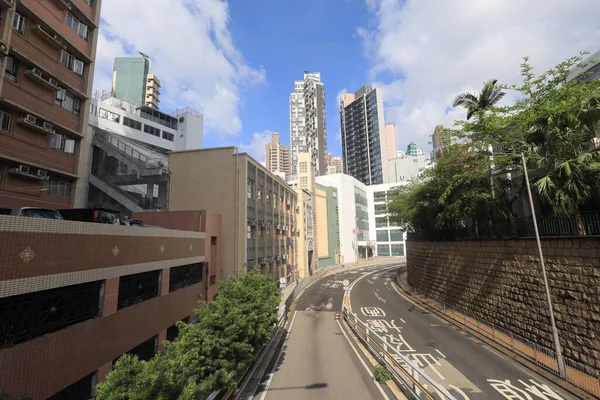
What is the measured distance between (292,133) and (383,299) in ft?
437

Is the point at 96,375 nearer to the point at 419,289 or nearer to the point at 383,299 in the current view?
the point at 383,299

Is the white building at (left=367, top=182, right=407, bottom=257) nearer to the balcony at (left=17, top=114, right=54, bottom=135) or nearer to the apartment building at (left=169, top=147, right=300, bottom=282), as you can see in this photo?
the apartment building at (left=169, top=147, right=300, bottom=282)

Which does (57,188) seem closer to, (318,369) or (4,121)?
(4,121)

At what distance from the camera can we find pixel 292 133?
158m

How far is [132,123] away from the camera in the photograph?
2389 inches

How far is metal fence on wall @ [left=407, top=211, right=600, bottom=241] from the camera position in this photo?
47.0 feet

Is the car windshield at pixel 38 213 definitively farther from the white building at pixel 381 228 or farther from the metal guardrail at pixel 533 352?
the white building at pixel 381 228

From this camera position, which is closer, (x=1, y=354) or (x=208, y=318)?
(x=1, y=354)

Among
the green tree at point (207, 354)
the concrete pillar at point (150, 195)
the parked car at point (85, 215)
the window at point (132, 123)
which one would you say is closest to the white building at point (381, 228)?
the window at point (132, 123)

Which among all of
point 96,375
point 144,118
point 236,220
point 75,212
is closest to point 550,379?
point 96,375

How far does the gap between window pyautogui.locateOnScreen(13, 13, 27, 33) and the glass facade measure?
238 feet

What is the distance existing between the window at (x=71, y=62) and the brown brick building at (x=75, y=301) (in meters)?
14.5

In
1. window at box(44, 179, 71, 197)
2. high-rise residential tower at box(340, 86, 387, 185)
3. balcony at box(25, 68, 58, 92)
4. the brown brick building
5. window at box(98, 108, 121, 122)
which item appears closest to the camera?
the brown brick building

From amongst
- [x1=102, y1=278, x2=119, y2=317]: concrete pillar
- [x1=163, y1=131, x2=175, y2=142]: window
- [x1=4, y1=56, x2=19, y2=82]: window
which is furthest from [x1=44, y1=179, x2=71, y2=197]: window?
[x1=163, y1=131, x2=175, y2=142]: window
